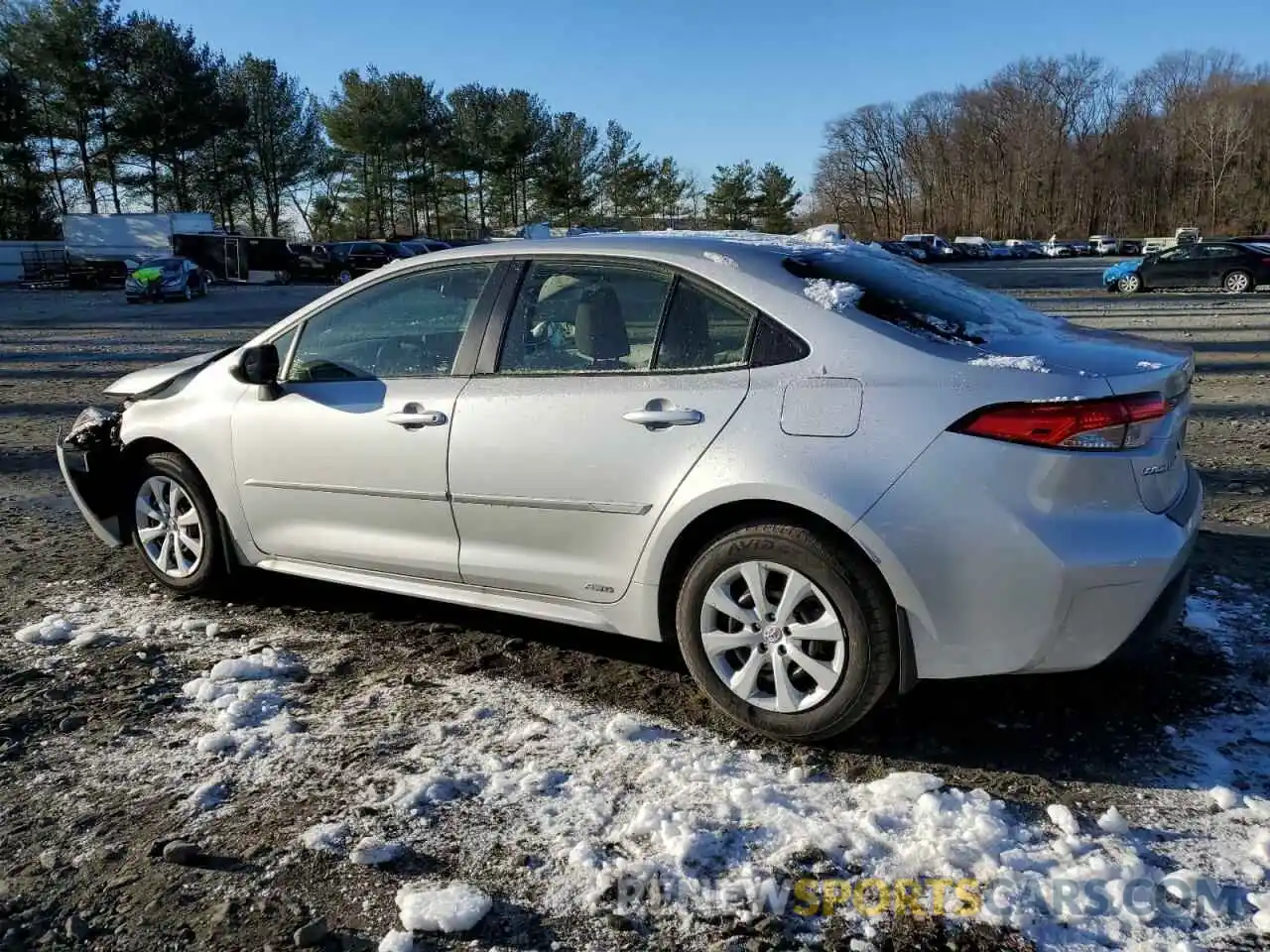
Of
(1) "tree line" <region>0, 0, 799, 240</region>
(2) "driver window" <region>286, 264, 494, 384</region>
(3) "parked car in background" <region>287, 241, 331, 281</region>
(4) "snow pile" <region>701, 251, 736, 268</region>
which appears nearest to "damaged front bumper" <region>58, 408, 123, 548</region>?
(2) "driver window" <region>286, 264, 494, 384</region>

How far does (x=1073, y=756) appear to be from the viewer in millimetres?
3090

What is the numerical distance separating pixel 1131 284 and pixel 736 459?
85.3 feet

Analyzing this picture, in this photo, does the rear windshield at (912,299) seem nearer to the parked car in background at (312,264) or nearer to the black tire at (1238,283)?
the black tire at (1238,283)

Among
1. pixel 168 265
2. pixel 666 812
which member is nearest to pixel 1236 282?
pixel 666 812

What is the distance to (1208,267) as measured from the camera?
2488cm

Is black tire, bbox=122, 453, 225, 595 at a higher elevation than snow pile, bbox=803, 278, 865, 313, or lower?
lower

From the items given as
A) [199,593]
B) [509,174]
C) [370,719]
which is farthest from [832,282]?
[509,174]

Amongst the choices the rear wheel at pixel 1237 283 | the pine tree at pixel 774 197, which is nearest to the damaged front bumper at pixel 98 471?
the rear wheel at pixel 1237 283

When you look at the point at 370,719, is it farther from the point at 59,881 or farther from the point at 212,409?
the point at 212,409

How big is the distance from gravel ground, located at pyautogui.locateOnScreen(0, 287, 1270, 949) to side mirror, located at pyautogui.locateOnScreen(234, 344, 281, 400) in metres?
1.02

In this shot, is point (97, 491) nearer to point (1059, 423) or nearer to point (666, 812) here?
point (666, 812)

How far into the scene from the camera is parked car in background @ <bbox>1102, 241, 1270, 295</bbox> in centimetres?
2467

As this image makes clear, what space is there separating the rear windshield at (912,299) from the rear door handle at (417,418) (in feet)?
4.56

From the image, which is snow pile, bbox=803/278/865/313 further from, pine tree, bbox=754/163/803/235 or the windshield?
pine tree, bbox=754/163/803/235
